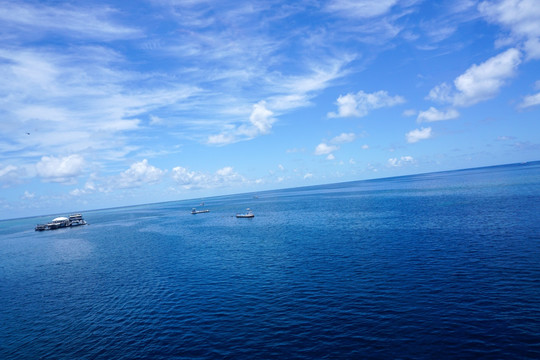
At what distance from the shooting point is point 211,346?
33.6m

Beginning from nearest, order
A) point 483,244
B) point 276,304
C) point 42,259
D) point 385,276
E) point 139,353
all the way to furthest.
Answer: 1. point 139,353
2. point 276,304
3. point 385,276
4. point 483,244
5. point 42,259

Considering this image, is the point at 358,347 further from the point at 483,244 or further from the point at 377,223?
the point at 377,223

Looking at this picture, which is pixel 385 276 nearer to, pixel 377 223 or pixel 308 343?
pixel 308 343

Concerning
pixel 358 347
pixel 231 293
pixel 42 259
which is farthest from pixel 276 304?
pixel 42 259

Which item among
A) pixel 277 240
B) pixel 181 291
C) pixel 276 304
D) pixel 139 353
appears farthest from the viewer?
pixel 277 240

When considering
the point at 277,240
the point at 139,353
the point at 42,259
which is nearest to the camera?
the point at 139,353

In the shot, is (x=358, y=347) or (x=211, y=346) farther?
(x=211, y=346)

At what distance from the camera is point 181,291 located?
52500 millimetres

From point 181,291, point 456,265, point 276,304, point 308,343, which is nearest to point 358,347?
point 308,343

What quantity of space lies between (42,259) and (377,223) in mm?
114511

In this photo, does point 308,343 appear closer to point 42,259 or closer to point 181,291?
point 181,291

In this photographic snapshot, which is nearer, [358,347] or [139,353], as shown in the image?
[358,347]

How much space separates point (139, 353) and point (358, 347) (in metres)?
25.2

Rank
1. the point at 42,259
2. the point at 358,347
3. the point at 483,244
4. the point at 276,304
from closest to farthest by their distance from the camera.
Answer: the point at 358,347 → the point at 276,304 → the point at 483,244 → the point at 42,259
